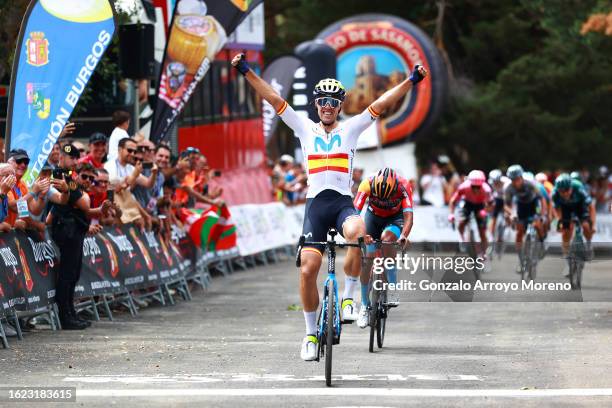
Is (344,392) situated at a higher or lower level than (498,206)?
lower

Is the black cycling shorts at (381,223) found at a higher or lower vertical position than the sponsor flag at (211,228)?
higher

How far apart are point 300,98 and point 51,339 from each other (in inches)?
825

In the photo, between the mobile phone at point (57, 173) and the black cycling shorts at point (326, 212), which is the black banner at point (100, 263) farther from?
the black cycling shorts at point (326, 212)

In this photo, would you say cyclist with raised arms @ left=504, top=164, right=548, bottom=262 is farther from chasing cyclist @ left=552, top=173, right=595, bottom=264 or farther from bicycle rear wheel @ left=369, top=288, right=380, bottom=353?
bicycle rear wheel @ left=369, top=288, right=380, bottom=353

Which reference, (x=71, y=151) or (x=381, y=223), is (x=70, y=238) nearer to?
(x=71, y=151)

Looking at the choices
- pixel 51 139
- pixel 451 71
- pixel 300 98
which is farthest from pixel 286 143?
pixel 51 139

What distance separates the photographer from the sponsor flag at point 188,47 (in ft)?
72.7

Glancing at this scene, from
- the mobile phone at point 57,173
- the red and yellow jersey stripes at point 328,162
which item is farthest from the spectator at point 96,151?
the red and yellow jersey stripes at point 328,162

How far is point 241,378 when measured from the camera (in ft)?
39.5

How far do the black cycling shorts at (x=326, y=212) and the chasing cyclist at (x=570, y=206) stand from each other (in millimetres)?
11098

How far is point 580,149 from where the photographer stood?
5225cm

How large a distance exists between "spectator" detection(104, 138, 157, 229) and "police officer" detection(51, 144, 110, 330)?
2.13m

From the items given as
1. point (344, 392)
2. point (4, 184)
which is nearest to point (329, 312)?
point (344, 392)

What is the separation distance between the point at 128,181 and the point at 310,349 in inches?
278
